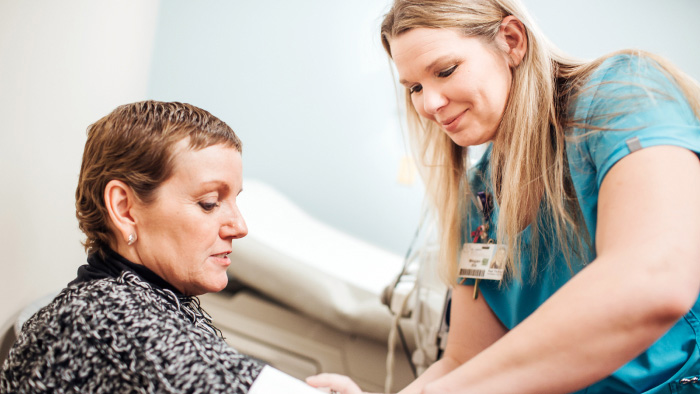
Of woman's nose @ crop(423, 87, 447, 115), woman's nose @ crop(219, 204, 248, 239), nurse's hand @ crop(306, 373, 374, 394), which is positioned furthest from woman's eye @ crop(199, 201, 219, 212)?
woman's nose @ crop(423, 87, 447, 115)

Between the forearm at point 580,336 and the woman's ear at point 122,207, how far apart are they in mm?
630

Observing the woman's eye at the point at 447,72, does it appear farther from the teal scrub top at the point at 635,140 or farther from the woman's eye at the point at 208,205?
the woman's eye at the point at 208,205

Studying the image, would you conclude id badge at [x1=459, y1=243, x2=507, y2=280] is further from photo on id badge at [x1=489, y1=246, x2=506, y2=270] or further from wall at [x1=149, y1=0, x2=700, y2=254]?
wall at [x1=149, y1=0, x2=700, y2=254]

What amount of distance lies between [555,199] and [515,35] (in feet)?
1.27

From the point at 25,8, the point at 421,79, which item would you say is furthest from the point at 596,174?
the point at 25,8

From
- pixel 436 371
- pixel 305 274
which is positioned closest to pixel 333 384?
pixel 436 371

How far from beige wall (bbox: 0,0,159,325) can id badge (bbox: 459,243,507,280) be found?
106 cm

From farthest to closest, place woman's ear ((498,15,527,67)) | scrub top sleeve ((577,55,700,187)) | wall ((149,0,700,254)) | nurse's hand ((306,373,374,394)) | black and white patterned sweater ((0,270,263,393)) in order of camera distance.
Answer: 1. wall ((149,0,700,254))
2. woman's ear ((498,15,527,67))
3. nurse's hand ((306,373,374,394))
4. scrub top sleeve ((577,55,700,187))
5. black and white patterned sweater ((0,270,263,393))

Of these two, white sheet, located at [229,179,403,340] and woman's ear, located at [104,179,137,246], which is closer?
woman's ear, located at [104,179,137,246]

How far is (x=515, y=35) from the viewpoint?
129 centimetres

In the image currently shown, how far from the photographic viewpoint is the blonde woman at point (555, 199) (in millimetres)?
828

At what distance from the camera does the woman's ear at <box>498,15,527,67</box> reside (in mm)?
1278

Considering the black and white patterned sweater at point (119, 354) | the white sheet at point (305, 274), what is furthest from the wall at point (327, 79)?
the black and white patterned sweater at point (119, 354)

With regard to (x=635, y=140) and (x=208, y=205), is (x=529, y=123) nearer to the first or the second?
(x=635, y=140)
